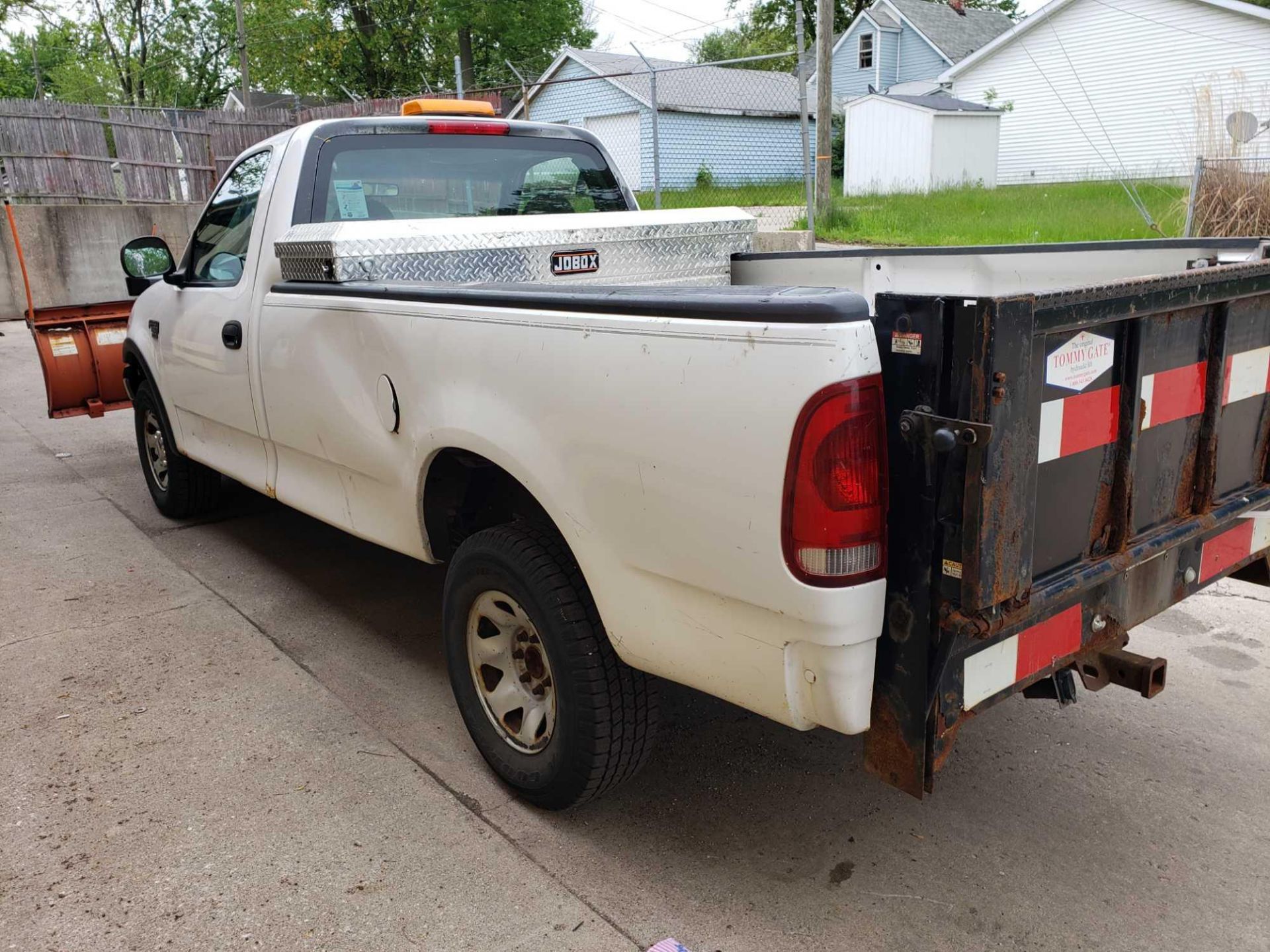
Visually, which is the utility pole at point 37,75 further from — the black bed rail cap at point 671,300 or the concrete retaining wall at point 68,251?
the black bed rail cap at point 671,300

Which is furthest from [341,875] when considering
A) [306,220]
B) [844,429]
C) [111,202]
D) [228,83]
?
[228,83]

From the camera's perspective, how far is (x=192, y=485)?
5.83 m

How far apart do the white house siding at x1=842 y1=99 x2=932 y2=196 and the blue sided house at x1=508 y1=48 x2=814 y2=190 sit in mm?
1583

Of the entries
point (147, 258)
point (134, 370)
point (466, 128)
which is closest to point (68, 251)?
point (134, 370)

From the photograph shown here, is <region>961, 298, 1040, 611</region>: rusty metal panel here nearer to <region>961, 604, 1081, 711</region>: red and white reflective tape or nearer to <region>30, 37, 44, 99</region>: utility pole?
<region>961, 604, 1081, 711</region>: red and white reflective tape

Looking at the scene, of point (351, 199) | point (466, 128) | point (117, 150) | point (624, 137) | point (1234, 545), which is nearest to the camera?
point (1234, 545)

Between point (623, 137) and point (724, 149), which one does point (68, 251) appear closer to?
point (623, 137)

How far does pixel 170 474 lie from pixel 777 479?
468 centimetres

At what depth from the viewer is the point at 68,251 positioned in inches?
603

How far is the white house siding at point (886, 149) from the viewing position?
27.8 m

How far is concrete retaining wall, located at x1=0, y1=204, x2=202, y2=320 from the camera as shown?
49.0ft

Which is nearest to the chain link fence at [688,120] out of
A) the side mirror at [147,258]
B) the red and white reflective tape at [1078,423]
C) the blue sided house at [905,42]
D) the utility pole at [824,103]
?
the blue sided house at [905,42]

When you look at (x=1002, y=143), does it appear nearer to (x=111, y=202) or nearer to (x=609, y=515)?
(x=111, y=202)

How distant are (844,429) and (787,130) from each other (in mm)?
33297
